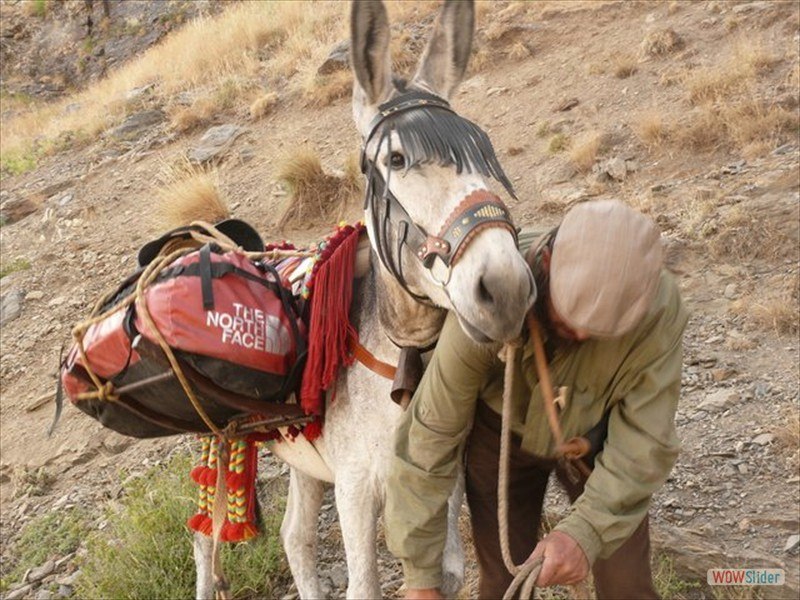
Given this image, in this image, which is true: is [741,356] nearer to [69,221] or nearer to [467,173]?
[467,173]

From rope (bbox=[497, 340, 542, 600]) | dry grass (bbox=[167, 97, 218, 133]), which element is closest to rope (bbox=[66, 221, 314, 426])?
rope (bbox=[497, 340, 542, 600])

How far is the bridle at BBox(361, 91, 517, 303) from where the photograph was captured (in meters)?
2.05

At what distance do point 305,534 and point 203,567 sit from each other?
0.65 m

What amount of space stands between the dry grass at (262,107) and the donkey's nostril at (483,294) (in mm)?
9687

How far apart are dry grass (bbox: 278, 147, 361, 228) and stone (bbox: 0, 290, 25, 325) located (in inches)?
108

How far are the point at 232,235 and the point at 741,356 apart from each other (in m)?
3.09

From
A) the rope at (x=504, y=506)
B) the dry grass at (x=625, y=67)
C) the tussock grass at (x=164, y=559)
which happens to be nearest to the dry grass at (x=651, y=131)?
the dry grass at (x=625, y=67)

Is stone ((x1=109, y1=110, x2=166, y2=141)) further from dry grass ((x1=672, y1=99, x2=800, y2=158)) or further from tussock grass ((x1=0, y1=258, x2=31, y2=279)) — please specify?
dry grass ((x1=672, y1=99, x2=800, y2=158))

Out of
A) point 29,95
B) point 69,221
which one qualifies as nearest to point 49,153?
point 69,221

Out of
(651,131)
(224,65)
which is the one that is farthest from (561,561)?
(224,65)

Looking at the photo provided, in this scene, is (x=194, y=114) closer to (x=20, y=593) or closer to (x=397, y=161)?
(x=20, y=593)

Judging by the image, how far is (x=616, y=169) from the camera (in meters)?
7.11

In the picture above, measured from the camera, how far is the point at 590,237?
1842 millimetres

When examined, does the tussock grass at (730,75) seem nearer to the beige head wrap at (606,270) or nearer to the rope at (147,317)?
the rope at (147,317)
